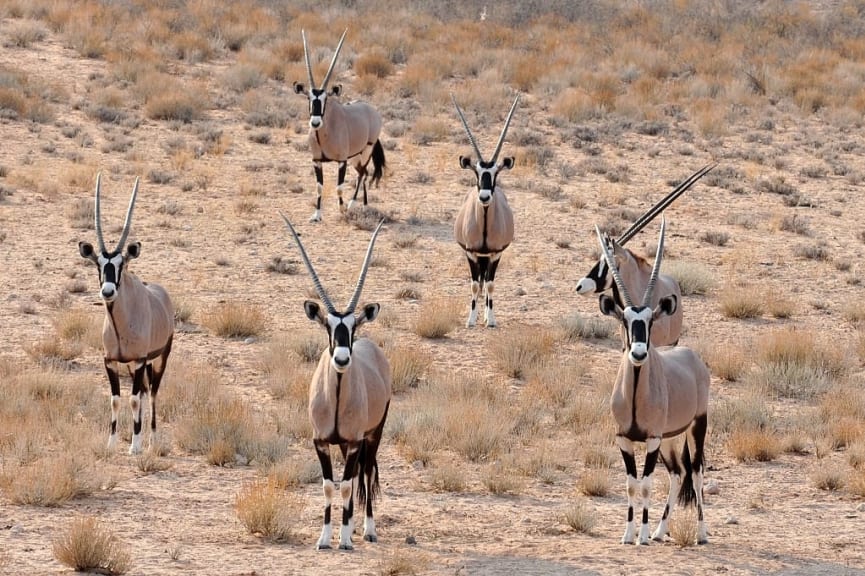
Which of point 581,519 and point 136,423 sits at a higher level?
point 136,423

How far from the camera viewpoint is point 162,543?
8328 mm

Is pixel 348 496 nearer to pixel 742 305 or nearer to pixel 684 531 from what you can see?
pixel 684 531

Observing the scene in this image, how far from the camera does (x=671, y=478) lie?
871cm

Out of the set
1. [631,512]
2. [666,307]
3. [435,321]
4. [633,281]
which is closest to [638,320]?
[666,307]

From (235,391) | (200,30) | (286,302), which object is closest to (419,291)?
(286,302)

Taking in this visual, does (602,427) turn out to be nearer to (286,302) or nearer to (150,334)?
(150,334)

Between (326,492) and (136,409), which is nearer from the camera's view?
(326,492)

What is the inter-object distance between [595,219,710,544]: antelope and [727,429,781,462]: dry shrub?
7.19ft

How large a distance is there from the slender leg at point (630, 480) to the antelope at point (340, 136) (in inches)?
417

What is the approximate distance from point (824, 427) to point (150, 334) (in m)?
5.29

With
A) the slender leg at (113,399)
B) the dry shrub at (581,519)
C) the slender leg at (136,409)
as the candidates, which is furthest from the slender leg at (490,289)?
the dry shrub at (581,519)

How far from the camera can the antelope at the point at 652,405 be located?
8227 millimetres

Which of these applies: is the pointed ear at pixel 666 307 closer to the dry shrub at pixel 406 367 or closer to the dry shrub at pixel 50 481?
the dry shrub at pixel 50 481

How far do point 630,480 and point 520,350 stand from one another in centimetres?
502
